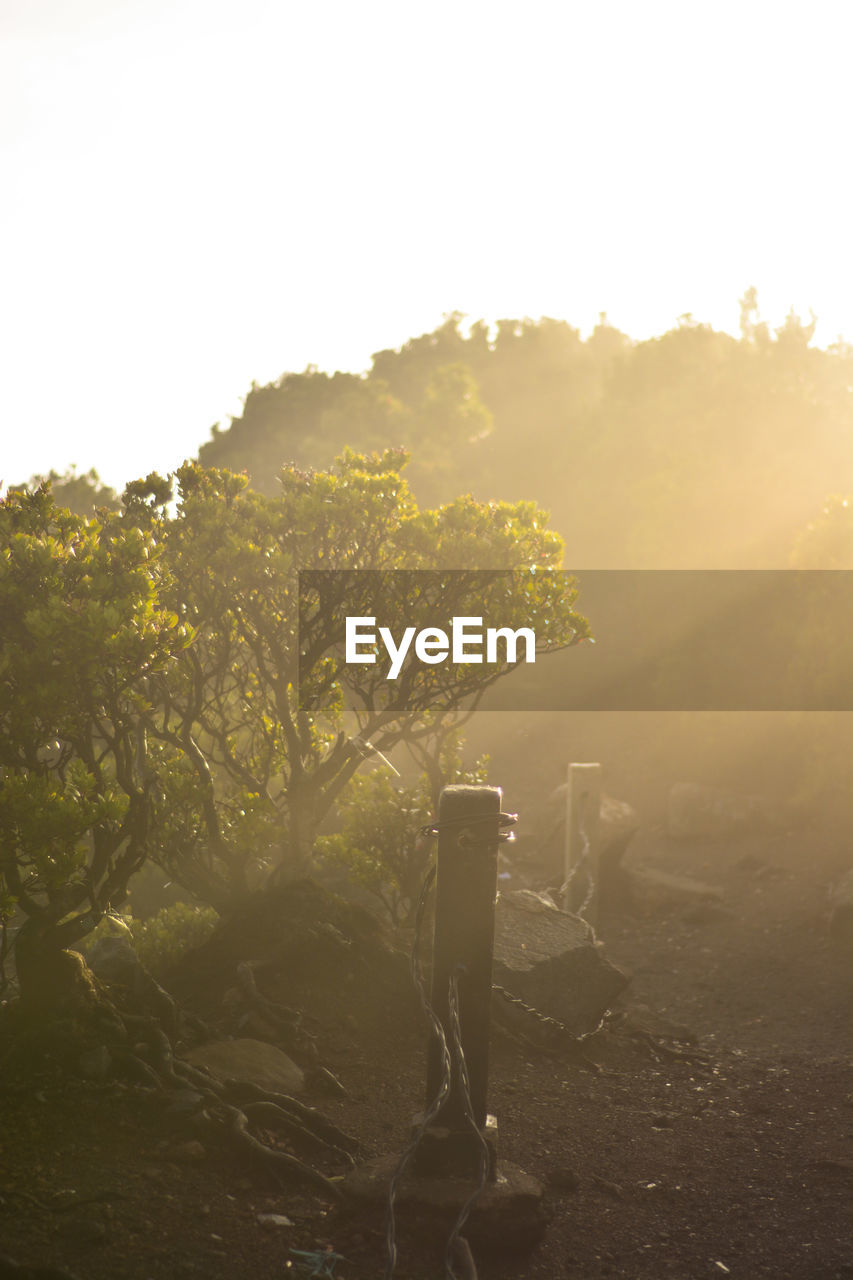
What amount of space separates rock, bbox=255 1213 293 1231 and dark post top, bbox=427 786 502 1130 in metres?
0.80

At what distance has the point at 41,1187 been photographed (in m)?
4.34

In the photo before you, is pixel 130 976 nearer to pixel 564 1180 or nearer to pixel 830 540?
pixel 564 1180

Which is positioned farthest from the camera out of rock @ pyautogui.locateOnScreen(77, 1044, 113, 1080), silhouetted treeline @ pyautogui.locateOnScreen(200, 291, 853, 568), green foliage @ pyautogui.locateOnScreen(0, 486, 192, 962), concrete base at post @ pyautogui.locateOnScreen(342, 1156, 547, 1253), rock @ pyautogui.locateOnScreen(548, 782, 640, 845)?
silhouetted treeline @ pyautogui.locateOnScreen(200, 291, 853, 568)

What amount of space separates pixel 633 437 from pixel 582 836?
2503cm

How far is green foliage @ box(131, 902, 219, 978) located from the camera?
28.7ft

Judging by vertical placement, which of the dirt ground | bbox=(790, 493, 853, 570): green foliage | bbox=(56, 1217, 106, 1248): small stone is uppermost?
bbox=(790, 493, 853, 570): green foliage

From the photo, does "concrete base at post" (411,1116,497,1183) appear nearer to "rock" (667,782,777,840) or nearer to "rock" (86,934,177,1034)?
"rock" (86,934,177,1034)

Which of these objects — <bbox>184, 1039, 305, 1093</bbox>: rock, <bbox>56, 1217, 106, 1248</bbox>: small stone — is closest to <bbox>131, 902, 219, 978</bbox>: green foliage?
<bbox>184, 1039, 305, 1093</bbox>: rock

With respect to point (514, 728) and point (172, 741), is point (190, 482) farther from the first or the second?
point (514, 728)

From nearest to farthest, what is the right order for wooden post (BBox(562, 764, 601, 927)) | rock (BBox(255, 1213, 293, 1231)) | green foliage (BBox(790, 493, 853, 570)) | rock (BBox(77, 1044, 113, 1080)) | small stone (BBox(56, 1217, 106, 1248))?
small stone (BBox(56, 1217, 106, 1248)), rock (BBox(255, 1213, 293, 1231)), rock (BBox(77, 1044, 113, 1080)), wooden post (BBox(562, 764, 601, 927)), green foliage (BBox(790, 493, 853, 570))

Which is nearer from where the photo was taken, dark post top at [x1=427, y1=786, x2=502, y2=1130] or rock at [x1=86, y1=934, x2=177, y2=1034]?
dark post top at [x1=427, y1=786, x2=502, y2=1130]

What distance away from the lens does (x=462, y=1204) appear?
4.40 metres

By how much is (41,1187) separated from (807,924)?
450 inches

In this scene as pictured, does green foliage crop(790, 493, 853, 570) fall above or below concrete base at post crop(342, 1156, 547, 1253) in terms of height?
above
